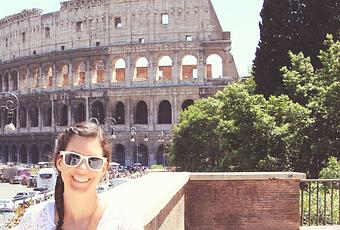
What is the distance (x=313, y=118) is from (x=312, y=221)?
23.6 ft

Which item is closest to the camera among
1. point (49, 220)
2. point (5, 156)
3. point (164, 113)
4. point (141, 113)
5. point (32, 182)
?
point (49, 220)

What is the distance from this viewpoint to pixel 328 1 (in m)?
23.1

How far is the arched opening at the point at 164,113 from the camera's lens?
54062mm

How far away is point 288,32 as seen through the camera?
23.7 m

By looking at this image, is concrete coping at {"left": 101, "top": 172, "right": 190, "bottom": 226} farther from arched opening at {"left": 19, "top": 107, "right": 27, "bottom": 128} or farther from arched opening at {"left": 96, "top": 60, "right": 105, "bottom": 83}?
arched opening at {"left": 19, "top": 107, "right": 27, "bottom": 128}

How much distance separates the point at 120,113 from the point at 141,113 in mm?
1807

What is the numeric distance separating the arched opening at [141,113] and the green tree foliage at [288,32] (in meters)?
30.9

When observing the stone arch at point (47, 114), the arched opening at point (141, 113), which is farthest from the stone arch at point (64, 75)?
the arched opening at point (141, 113)

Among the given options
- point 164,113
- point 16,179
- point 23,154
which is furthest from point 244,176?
→ point 23,154

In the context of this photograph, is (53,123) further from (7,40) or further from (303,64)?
(303,64)

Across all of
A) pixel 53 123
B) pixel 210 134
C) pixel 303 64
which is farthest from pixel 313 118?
pixel 53 123

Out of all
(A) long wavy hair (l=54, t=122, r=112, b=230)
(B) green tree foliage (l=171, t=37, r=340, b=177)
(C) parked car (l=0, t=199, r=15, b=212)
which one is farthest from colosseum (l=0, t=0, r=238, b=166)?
(A) long wavy hair (l=54, t=122, r=112, b=230)

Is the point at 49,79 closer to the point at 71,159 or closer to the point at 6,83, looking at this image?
the point at 6,83

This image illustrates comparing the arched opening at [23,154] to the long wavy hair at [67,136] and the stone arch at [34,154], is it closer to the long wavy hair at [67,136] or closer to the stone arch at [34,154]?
the stone arch at [34,154]
